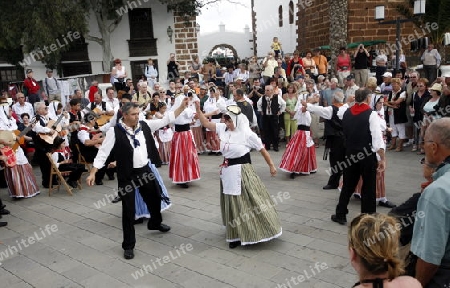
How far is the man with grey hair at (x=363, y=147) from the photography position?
17.0ft

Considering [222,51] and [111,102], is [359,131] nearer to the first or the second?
[111,102]

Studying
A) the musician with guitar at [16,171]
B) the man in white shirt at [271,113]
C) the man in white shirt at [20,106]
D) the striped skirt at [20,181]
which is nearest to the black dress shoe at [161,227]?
the musician with guitar at [16,171]

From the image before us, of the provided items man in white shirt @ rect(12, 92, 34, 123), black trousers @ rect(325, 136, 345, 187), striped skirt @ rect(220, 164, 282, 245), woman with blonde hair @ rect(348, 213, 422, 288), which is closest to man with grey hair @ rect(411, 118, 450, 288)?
woman with blonde hair @ rect(348, 213, 422, 288)

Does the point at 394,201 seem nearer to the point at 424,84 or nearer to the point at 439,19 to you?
the point at 424,84

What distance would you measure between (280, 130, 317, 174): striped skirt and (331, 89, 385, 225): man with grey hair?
254 centimetres

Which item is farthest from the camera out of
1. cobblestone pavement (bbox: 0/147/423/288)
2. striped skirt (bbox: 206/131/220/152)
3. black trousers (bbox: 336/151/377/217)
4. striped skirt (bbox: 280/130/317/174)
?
striped skirt (bbox: 206/131/220/152)

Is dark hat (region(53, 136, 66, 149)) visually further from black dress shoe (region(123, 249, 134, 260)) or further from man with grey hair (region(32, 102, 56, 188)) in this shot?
black dress shoe (region(123, 249, 134, 260))

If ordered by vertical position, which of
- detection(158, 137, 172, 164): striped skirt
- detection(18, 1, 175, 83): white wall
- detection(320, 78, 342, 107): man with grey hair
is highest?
detection(18, 1, 175, 83): white wall

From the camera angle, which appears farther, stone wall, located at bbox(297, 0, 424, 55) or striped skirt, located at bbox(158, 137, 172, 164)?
stone wall, located at bbox(297, 0, 424, 55)

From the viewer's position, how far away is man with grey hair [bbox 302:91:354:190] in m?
6.56

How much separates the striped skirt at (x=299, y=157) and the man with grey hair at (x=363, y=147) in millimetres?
2540

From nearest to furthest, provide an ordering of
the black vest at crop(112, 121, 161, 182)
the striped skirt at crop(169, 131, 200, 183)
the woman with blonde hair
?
the woman with blonde hair < the black vest at crop(112, 121, 161, 182) < the striped skirt at crop(169, 131, 200, 183)

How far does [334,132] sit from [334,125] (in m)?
0.27

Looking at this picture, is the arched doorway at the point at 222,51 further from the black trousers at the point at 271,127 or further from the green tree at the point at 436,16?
the black trousers at the point at 271,127
